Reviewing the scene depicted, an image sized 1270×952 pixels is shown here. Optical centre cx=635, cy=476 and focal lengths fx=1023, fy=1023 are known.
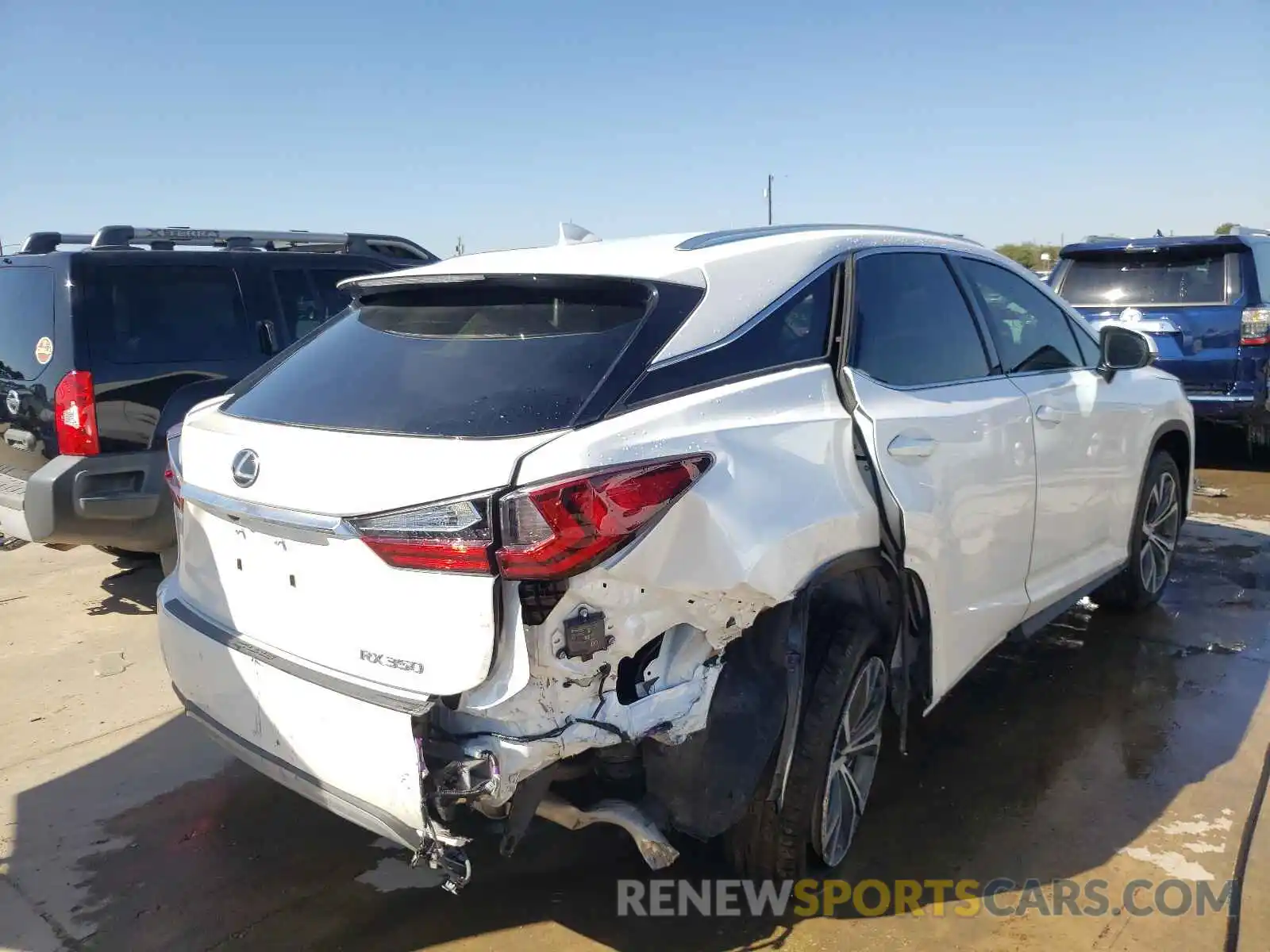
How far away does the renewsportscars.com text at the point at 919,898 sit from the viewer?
113 inches

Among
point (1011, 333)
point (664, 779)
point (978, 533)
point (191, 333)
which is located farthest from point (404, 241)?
point (664, 779)

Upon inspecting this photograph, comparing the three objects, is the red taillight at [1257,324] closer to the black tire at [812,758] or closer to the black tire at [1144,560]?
the black tire at [1144,560]

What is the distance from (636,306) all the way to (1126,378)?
2.98 metres

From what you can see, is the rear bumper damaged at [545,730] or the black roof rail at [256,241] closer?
the rear bumper damaged at [545,730]

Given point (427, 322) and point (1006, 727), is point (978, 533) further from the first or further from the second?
point (427, 322)

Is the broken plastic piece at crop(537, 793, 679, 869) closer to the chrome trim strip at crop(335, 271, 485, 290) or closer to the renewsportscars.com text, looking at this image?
the renewsportscars.com text

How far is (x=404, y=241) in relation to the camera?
25.3ft

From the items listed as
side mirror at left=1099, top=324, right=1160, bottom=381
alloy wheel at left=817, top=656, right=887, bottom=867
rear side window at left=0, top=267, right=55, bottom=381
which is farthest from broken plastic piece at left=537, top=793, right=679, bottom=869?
rear side window at left=0, top=267, right=55, bottom=381

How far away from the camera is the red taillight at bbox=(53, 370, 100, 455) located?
16.0ft

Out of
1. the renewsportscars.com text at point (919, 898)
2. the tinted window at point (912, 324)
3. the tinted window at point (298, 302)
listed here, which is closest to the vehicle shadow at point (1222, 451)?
the tinted window at point (912, 324)

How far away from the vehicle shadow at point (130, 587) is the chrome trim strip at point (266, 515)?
3.21 meters

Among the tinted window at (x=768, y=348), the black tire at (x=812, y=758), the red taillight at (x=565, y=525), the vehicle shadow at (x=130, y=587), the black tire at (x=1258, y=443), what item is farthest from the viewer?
the black tire at (x=1258, y=443)

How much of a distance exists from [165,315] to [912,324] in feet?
13.1

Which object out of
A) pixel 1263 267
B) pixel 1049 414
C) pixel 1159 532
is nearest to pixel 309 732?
pixel 1049 414
